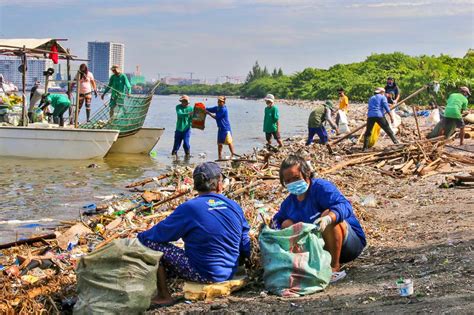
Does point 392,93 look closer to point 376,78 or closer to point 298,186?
point 298,186

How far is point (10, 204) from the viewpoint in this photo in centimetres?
1212

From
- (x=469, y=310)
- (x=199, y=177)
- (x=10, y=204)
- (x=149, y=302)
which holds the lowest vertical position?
(x=10, y=204)

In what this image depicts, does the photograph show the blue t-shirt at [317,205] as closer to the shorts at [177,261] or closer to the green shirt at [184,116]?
the shorts at [177,261]

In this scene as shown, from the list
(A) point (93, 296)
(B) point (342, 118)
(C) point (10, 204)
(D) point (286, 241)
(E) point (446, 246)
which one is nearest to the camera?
(A) point (93, 296)

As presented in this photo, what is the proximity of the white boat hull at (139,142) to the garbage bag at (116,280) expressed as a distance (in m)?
14.4

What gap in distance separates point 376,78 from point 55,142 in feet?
173

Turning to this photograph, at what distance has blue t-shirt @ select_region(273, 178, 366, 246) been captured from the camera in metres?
5.50

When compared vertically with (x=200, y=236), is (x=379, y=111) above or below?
above

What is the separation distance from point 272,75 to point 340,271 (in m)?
138

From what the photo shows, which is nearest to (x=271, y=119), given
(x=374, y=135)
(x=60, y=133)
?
(x=374, y=135)

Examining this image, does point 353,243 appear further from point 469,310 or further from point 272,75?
point 272,75

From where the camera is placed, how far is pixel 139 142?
19672 mm

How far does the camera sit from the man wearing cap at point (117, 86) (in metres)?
17.7

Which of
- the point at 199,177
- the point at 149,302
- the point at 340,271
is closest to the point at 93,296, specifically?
the point at 149,302
